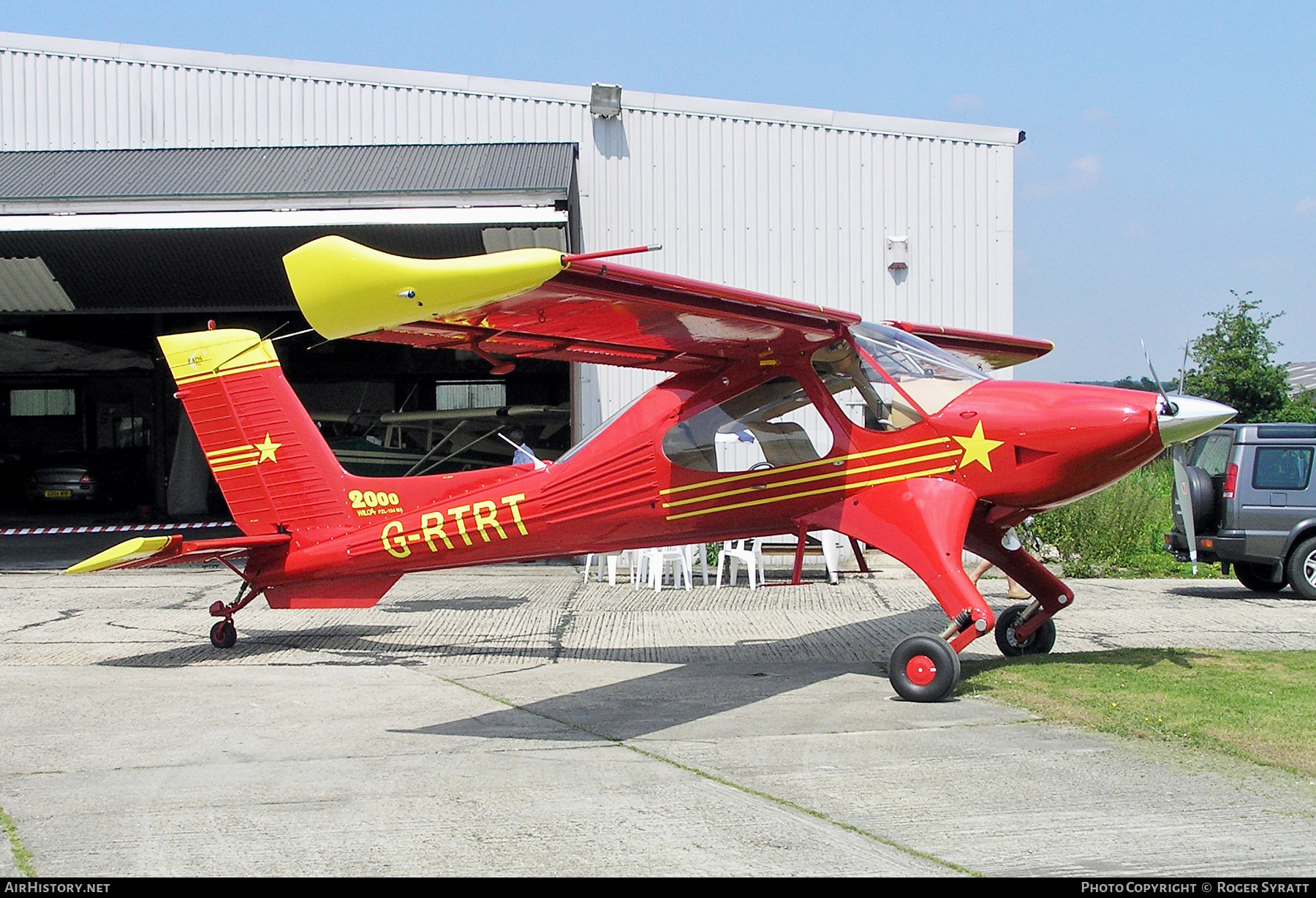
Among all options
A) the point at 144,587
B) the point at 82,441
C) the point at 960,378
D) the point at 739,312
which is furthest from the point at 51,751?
the point at 82,441

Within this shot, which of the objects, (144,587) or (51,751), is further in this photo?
(144,587)

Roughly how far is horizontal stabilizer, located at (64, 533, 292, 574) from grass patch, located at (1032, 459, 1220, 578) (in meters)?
9.74

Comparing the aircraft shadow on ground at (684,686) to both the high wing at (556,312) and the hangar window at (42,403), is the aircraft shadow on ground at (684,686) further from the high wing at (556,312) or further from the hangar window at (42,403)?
the hangar window at (42,403)

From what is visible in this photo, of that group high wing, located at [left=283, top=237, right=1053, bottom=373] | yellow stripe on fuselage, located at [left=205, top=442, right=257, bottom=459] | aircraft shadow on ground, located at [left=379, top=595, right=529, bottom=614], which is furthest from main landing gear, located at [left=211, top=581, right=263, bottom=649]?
high wing, located at [left=283, top=237, right=1053, bottom=373]

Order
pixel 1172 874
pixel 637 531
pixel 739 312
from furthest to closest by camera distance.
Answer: pixel 637 531 → pixel 739 312 → pixel 1172 874

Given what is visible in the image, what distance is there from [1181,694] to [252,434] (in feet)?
22.3

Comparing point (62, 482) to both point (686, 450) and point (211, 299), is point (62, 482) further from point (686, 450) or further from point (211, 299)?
point (686, 450)

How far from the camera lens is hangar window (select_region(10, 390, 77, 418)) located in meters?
28.8

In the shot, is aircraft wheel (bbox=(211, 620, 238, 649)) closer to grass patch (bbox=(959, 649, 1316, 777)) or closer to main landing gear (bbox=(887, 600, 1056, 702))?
main landing gear (bbox=(887, 600, 1056, 702))

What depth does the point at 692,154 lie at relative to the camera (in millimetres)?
15633

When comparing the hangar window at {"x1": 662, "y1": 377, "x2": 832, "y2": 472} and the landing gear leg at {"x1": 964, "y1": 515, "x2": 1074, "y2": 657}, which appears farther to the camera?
the landing gear leg at {"x1": 964, "y1": 515, "x2": 1074, "y2": 657}

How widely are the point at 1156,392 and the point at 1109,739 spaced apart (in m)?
2.29

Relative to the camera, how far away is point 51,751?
560 cm

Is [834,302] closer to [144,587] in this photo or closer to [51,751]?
[144,587]
